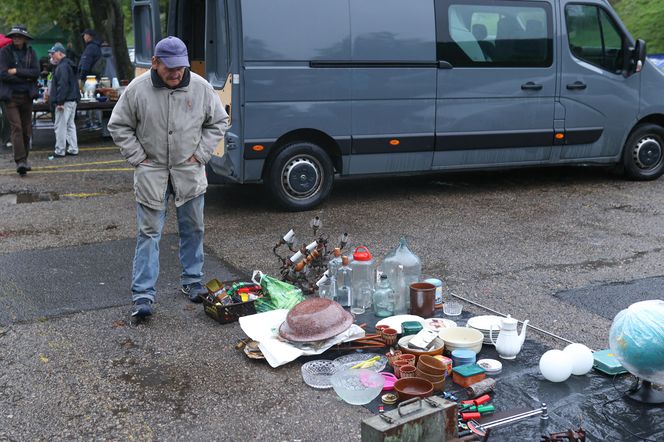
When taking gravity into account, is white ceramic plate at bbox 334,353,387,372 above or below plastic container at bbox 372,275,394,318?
below

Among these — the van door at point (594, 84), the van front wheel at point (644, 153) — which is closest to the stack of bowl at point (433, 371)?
the van door at point (594, 84)

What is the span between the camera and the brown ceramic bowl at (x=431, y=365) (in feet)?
14.0

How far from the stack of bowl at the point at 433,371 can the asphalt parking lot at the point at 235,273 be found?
465mm

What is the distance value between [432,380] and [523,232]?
388 cm

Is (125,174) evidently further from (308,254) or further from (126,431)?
(126,431)

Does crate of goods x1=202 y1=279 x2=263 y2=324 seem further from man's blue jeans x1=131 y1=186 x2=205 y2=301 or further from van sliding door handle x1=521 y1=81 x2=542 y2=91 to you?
van sliding door handle x1=521 y1=81 x2=542 y2=91

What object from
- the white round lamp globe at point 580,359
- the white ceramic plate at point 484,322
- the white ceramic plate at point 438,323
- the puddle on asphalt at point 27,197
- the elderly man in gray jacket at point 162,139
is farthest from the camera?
the puddle on asphalt at point 27,197

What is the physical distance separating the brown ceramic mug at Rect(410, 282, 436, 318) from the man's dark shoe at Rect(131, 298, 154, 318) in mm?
1831

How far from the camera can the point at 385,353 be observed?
15.8 ft

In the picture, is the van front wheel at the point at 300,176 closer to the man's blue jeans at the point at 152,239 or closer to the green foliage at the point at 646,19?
the man's blue jeans at the point at 152,239

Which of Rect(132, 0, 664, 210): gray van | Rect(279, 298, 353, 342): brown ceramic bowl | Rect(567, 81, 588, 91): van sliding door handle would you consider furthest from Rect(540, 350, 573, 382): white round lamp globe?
Rect(567, 81, 588, 91): van sliding door handle

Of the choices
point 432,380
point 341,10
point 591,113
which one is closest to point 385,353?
point 432,380

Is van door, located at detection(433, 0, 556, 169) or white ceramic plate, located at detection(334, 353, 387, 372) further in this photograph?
van door, located at detection(433, 0, 556, 169)

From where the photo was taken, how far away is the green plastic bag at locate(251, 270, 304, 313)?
5.47 m
